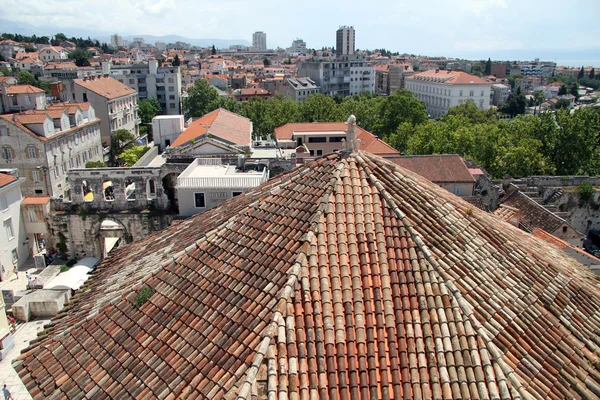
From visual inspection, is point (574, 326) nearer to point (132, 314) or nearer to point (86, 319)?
point (132, 314)

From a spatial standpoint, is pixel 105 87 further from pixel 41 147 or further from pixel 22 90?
pixel 41 147

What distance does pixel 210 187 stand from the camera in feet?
97.7

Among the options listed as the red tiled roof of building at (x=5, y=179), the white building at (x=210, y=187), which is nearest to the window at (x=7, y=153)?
the red tiled roof of building at (x=5, y=179)

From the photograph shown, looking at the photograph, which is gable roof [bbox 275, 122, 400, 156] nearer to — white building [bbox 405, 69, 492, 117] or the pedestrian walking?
the pedestrian walking

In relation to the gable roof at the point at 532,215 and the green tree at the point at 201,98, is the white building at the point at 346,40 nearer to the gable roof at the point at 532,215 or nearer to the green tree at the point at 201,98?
the green tree at the point at 201,98

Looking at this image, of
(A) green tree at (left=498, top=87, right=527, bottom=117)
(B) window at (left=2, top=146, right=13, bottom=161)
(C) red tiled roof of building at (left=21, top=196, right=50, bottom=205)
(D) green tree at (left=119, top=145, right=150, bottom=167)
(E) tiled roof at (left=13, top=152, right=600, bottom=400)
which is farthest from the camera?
(A) green tree at (left=498, top=87, right=527, bottom=117)

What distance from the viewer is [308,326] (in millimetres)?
6543

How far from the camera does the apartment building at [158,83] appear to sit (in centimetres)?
9350

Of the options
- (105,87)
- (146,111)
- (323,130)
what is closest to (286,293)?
(323,130)

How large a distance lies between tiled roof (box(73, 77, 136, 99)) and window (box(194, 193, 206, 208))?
143 feet

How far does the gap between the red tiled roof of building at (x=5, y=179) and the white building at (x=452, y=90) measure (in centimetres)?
9161

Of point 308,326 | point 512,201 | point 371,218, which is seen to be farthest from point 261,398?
point 512,201

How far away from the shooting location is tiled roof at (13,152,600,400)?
628cm

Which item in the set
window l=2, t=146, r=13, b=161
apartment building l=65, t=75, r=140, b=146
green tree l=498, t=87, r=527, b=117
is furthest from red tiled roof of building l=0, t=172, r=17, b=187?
green tree l=498, t=87, r=527, b=117
